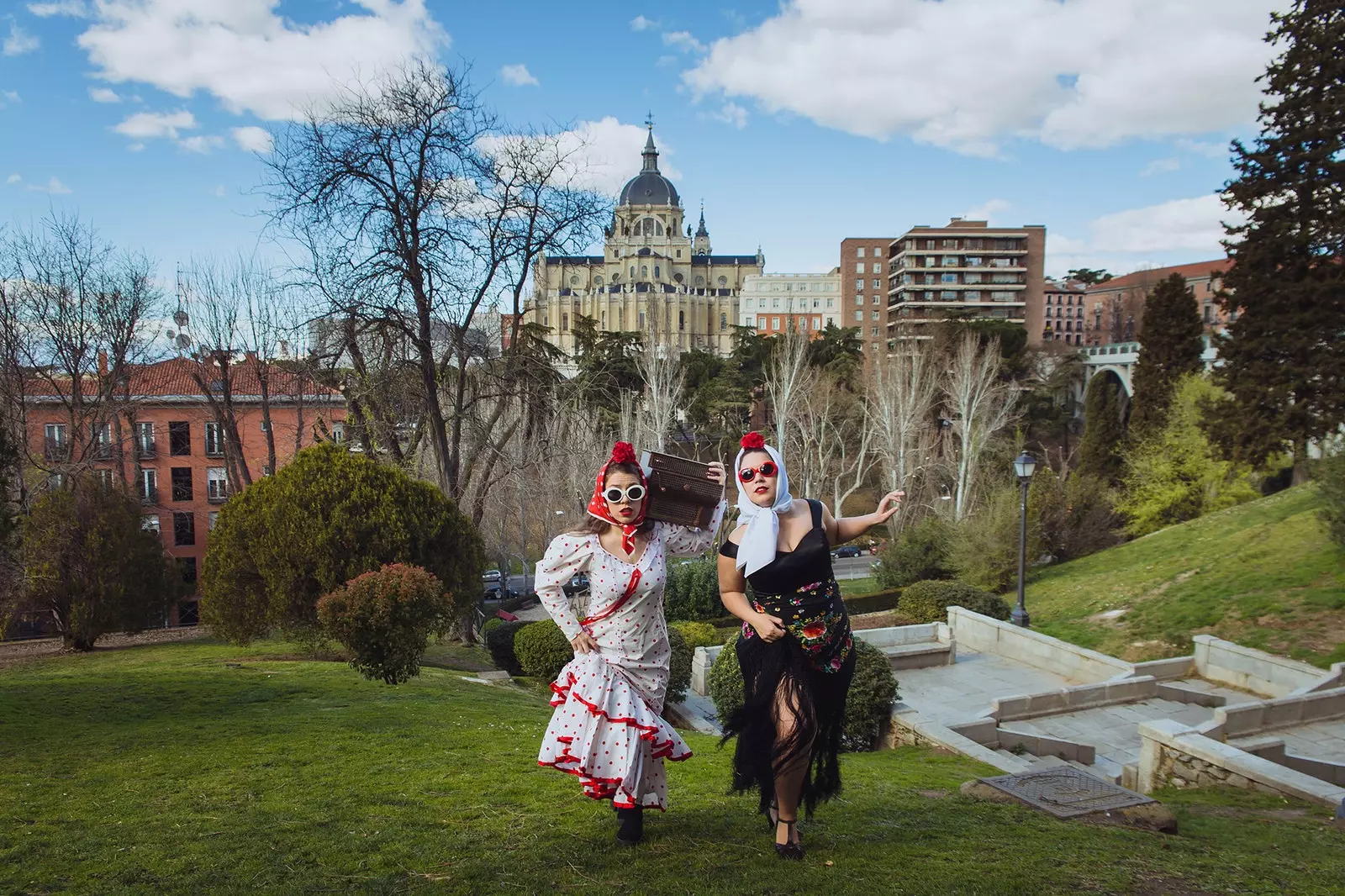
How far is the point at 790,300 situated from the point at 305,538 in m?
92.2

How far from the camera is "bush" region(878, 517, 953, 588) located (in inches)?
913

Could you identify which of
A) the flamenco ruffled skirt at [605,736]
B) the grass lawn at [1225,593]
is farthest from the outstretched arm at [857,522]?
the grass lawn at [1225,593]

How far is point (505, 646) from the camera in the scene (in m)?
14.3

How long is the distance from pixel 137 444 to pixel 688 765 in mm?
29164

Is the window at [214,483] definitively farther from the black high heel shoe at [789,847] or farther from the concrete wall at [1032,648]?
the black high heel shoe at [789,847]

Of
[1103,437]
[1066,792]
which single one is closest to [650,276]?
[1103,437]

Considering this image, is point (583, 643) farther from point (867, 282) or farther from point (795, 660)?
point (867, 282)

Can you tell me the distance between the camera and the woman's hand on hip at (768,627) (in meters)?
3.77

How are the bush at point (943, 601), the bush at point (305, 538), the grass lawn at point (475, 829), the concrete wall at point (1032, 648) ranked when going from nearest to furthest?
1. the grass lawn at point (475, 829)
2. the concrete wall at point (1032, 648)
3. the bush at point (305, 538)
4. the bush at point (943, 601)

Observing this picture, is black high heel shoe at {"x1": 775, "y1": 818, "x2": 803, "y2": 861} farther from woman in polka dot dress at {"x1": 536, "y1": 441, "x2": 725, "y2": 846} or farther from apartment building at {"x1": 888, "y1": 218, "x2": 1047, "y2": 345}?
apartment building at {"x1": 888, "y1": 218, "x2": 1047, "y2": 345}

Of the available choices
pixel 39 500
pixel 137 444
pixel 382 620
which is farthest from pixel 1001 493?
pixel 137 444

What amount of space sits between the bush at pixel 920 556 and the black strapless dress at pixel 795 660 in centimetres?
1989

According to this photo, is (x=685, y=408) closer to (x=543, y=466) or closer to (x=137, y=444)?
(x=543, y=466)

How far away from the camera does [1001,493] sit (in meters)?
21.4
